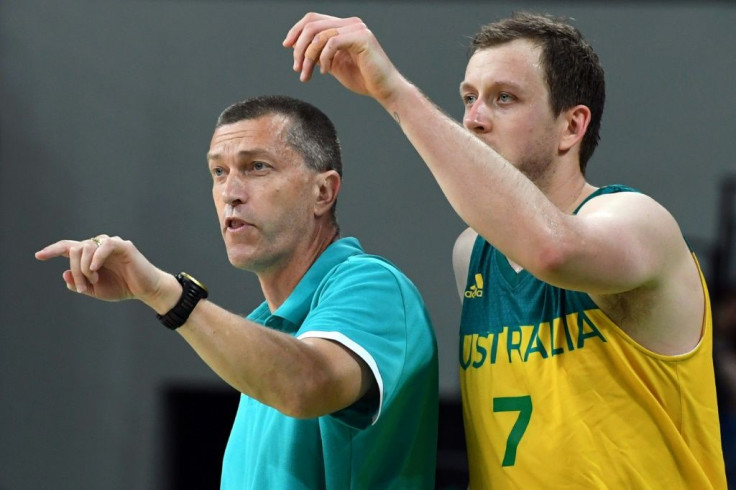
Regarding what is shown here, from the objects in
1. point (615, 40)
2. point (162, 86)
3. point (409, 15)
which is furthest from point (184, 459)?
point (615, 40)

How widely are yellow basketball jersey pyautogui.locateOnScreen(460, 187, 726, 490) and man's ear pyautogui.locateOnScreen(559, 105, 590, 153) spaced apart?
342mm

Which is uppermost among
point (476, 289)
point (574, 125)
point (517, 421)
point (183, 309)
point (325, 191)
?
point (574, 125)

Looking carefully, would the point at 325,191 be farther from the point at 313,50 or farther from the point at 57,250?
the point at 57,250

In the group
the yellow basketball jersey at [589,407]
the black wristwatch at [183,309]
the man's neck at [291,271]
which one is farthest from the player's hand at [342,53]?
the man's neck at [291,271]

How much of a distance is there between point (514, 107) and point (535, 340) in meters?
0.53

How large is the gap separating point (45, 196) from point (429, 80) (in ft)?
7.51

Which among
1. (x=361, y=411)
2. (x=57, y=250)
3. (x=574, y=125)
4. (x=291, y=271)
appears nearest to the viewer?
(x=57, y=250)

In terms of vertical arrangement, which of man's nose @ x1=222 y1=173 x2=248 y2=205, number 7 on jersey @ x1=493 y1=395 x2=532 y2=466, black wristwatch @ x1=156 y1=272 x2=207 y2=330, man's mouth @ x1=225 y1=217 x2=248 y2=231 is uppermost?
man's nose @ x1=222 y1=173 x2=248 y2=205

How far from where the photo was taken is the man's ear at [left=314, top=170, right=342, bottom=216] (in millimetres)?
2945

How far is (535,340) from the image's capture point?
248cm

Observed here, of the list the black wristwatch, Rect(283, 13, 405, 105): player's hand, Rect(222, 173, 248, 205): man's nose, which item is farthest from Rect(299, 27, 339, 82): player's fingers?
Rect(222, 173, 248, 205): man's nose

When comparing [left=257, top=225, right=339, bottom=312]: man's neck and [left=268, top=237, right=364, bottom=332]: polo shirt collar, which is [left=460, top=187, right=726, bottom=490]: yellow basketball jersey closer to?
[left=268, top=237, right=364, bottom=332]: polo shirt collar

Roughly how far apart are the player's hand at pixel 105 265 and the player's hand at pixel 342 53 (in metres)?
0.47

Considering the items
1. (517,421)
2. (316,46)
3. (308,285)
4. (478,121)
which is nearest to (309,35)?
(316,46)
